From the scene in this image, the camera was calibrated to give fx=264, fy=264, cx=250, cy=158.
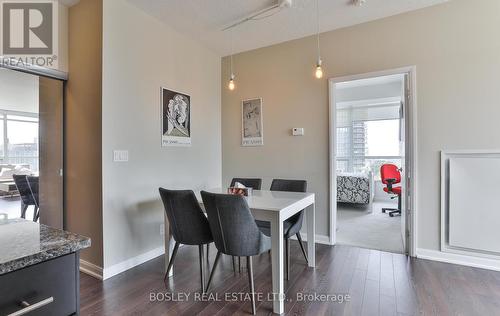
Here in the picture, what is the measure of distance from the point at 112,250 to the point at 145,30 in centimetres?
241

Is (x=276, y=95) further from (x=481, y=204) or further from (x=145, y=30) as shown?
(x=481, y=204)

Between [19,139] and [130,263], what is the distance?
1.67m

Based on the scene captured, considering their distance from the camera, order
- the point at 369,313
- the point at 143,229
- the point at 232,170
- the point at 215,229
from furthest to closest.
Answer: the point at 232,170 < the point at 143,229 < the point at 215,229 < the point at 369,313

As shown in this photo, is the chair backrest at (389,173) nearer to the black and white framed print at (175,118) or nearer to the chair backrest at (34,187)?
the black and white framed print at (175,118)

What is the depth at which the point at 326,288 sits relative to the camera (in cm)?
234

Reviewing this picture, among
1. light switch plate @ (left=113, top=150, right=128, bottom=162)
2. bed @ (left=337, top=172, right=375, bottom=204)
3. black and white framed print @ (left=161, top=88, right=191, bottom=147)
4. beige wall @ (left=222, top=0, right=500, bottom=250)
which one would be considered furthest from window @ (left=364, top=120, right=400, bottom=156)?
light switch plate @ (left=113, top=150, right=128, bottom=162)

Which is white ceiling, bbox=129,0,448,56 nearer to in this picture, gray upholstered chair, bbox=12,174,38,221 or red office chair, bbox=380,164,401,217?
gray upholstered chair, bbox=12,174,38,221

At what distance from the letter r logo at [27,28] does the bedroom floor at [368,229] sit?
13.5 ft

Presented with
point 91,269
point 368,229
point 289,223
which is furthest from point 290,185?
point 91,269

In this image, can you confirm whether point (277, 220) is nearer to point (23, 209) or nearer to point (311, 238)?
point (311, 238)

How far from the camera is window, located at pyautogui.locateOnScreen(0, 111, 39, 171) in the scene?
8.20ft

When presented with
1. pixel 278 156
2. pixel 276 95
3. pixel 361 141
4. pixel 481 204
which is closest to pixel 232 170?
pixel 278 156

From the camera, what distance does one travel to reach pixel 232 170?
4.24 m

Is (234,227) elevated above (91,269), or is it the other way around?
(234,227)
